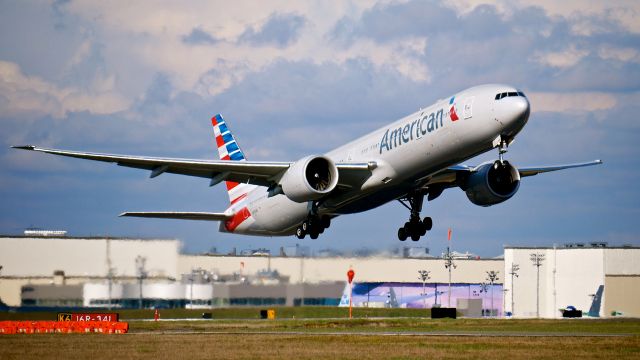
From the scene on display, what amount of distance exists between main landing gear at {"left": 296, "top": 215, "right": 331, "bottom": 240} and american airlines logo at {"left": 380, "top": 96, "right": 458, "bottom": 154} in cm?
630

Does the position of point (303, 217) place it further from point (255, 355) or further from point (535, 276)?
point (535, 276)

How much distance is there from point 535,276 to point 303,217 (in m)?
58.5

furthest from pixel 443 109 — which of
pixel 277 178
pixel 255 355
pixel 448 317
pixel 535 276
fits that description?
pixel 535 276

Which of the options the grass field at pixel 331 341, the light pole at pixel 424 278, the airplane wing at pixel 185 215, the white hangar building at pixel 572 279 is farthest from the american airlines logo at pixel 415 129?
the white hangar building at pixel 572 279

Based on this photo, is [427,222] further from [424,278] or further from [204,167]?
[424,278]

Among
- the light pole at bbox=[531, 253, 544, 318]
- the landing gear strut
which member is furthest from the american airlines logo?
the light pole at bbox=[531, 253, 544, 318]

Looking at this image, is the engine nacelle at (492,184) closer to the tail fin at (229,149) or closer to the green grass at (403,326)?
the green grass at (403,326)

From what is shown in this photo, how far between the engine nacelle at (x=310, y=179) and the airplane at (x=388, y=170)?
5cm

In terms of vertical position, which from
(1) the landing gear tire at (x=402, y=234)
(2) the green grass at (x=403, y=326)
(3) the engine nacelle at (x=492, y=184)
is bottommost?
(2) the green grass at (x=403, y=326)

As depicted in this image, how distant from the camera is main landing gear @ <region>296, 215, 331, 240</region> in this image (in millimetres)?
50875

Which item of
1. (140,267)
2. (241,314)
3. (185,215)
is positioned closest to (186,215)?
(185,215)

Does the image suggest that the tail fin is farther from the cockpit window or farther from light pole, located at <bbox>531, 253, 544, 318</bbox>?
light pole, located at <bbox>531, 253, 544, 318</bbox>

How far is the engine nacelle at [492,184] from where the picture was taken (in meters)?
50.3

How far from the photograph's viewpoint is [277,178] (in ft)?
163
